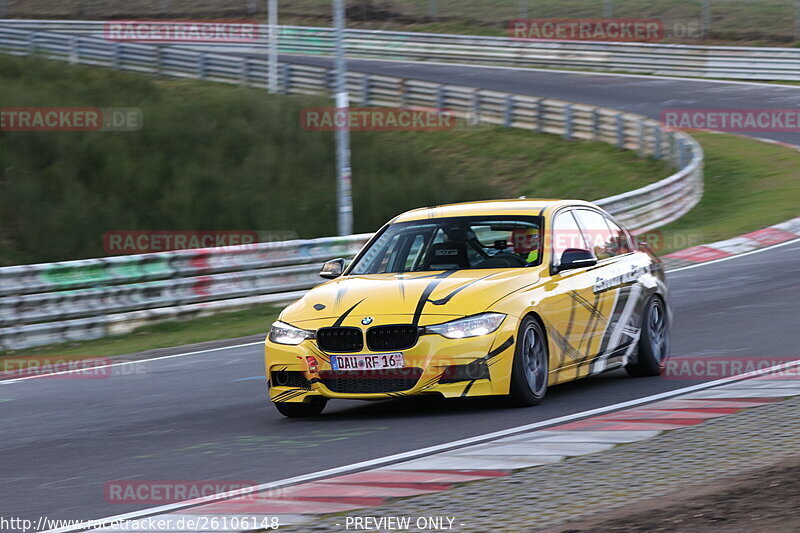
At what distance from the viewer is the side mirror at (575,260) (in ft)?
31.3

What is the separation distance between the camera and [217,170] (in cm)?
2612

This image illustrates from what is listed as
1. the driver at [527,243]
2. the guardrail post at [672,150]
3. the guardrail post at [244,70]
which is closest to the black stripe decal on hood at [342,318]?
the driver at [527,243]

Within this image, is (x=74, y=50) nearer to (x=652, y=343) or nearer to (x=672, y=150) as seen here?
(x=672, y=150)

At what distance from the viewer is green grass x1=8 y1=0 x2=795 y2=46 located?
4575cm

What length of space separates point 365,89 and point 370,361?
3184cm

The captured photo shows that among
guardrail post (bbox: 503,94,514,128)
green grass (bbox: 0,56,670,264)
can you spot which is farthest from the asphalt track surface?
guardrail post (bbox: 503,94,514,128)

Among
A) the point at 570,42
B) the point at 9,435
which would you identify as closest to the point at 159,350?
the point at 9,435

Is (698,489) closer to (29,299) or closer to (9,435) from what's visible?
(9,435)

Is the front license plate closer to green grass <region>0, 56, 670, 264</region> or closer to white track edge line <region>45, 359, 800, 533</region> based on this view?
white track edge line <region>45, 359, 800, 533</region>

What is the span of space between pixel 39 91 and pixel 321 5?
2706 centimetres

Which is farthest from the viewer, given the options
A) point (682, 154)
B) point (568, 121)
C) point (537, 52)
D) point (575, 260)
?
point (537, 52)

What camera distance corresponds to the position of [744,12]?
153 ft

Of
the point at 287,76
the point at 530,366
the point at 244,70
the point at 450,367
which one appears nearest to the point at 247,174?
the point at 287,76

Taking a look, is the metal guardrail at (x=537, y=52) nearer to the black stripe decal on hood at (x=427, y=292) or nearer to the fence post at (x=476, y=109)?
the fence post at (x=476, y=109)
